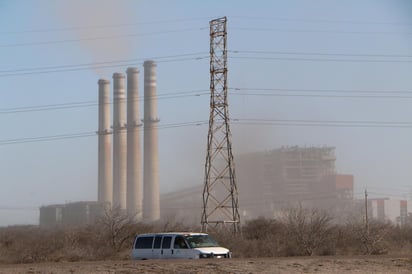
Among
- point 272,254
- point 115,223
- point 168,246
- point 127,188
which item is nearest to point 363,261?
point 168,246

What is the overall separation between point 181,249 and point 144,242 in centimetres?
198

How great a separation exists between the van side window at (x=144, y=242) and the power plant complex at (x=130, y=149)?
7267 cm

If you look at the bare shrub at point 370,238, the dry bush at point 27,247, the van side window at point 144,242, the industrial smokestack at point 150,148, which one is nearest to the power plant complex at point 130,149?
the industrial smokestack at point 150,148

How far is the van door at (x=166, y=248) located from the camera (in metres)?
25.6

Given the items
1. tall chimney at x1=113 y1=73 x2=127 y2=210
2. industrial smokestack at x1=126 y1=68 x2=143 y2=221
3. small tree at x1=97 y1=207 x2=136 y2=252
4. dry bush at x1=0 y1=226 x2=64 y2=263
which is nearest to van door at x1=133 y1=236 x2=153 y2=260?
dry bush at x1=0 y1=226 x2=64 y2=263

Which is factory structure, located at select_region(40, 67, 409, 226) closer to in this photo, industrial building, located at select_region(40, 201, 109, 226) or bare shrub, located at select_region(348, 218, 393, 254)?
industrial building, located at select_region(40, 201, 109, 226)

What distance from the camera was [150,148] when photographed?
326ft

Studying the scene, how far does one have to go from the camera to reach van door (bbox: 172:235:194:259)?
25.0 metres

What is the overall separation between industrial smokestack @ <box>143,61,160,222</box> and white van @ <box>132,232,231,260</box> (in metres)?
72.6

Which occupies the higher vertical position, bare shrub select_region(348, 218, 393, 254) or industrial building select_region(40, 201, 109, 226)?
bare shrub select_region(348, 218, 393, 254)

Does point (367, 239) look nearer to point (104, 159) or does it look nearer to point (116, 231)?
point (116, 231)

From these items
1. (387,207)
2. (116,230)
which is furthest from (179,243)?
(387,207)

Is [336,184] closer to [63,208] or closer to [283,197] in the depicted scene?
[283,197]

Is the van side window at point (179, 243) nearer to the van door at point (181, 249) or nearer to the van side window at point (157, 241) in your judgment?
the van door at point (181, 249)
